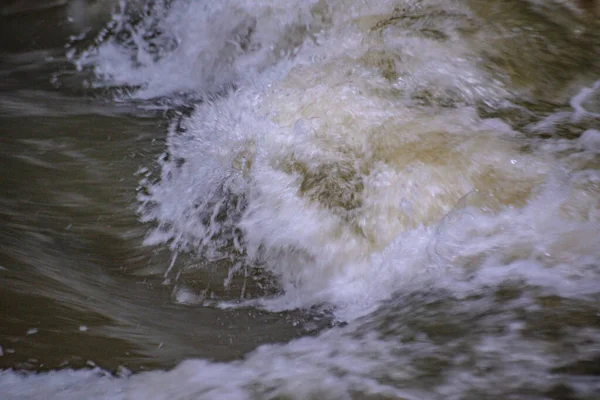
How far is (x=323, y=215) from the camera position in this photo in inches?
94.7

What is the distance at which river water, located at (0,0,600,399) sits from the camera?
153cm

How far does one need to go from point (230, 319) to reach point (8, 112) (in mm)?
2082

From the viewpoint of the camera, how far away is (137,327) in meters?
1.90

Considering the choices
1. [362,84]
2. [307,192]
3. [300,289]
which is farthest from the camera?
[362,84]

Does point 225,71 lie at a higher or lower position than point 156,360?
higher

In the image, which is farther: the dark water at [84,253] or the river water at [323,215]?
the dark water at [84,253]

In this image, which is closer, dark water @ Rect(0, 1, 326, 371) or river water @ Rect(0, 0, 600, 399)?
river water @ Rect(0, 0, 600, 399)

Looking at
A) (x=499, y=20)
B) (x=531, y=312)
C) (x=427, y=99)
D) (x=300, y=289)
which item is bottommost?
Result: (x=300, y=289)

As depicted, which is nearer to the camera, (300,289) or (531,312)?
(531,312)

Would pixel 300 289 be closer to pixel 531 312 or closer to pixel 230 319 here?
pixel 230 319

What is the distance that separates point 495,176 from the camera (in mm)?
2152

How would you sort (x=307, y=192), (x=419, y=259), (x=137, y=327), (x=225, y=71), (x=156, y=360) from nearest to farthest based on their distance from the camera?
1. (x=156, y=360)
2. (x=137, y=327)
3. (x=419, y=259)
4. (x=307, y=192)
5. (x=225, y=71)

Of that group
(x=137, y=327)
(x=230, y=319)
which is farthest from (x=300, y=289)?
(x=137, y=327)

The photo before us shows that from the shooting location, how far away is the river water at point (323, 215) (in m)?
1.53
